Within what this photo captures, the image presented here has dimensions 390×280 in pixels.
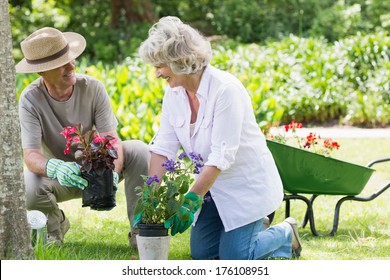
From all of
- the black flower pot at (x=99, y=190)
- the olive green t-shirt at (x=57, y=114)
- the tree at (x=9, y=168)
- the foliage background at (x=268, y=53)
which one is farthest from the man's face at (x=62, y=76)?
the foliage background at (x=268, y=53)

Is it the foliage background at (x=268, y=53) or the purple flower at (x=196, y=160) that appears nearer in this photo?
the purple flower at (x=196, y=160)

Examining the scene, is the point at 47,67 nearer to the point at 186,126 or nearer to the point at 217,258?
the point at 186,126

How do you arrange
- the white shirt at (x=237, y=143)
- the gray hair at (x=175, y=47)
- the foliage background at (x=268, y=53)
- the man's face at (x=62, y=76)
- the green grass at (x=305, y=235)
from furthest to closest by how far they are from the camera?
the foliage background at (x=268, y=53) → the green grass at (x=305, y=235) → the man's face at (x=62, y=76) → the white shirt at (x=237, y=143) → the gray hair at (x=175, y=47)

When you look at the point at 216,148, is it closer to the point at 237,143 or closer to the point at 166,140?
the point at 237,143

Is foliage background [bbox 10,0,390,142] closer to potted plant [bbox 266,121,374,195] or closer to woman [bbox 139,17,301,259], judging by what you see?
potted plant [bbox 266,121,374,195]

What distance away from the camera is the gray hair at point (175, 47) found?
11.7 ft

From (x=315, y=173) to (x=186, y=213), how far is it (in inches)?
47.0

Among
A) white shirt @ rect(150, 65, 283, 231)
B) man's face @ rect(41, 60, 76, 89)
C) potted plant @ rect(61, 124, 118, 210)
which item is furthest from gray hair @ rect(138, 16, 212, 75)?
man's face @ rect(41, 60, 76, 89)

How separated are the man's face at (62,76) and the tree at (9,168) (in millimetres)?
588

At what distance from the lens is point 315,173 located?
450 centimetres

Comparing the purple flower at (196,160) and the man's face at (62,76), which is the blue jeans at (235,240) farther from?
the man's face at (62,76)

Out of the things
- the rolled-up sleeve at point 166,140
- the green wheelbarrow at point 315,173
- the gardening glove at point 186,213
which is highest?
the rolled-up sleeve at point 166,140

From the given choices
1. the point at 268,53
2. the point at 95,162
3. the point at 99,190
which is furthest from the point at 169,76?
the point at 268,53

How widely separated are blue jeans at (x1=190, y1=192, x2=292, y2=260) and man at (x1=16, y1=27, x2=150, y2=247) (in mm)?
394
